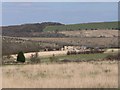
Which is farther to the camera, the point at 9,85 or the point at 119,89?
the point at 9,85

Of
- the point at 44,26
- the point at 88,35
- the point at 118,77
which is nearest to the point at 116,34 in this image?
the point at 88,35

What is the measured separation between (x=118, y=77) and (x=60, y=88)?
144 inches

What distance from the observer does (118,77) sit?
49.7 ft

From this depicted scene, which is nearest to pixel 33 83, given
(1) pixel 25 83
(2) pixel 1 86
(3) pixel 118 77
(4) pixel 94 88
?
(1) pixel 25 83

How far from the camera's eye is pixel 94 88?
12.2 meters

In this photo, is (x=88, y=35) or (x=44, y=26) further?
(x=44, y=26)

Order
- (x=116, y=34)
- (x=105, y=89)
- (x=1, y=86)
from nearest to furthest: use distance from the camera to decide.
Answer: (x=105, y=89), (x=1, y=86), (x=116, y=34)

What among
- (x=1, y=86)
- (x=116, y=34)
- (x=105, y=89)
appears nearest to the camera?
(x=105, y=89)

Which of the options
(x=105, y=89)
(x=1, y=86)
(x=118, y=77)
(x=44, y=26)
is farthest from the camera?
(x=44, y=26)

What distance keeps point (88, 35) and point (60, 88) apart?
100910 millimetres

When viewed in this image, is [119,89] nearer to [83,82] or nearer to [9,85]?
[83,82]

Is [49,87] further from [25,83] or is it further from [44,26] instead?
[44,26]

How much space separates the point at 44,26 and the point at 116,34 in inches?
1675

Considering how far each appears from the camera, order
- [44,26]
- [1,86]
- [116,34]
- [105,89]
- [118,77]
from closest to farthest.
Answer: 1. [105,89]
2. [1,86]
3. [118,77]
4. [116,34]
5. [44,26]
